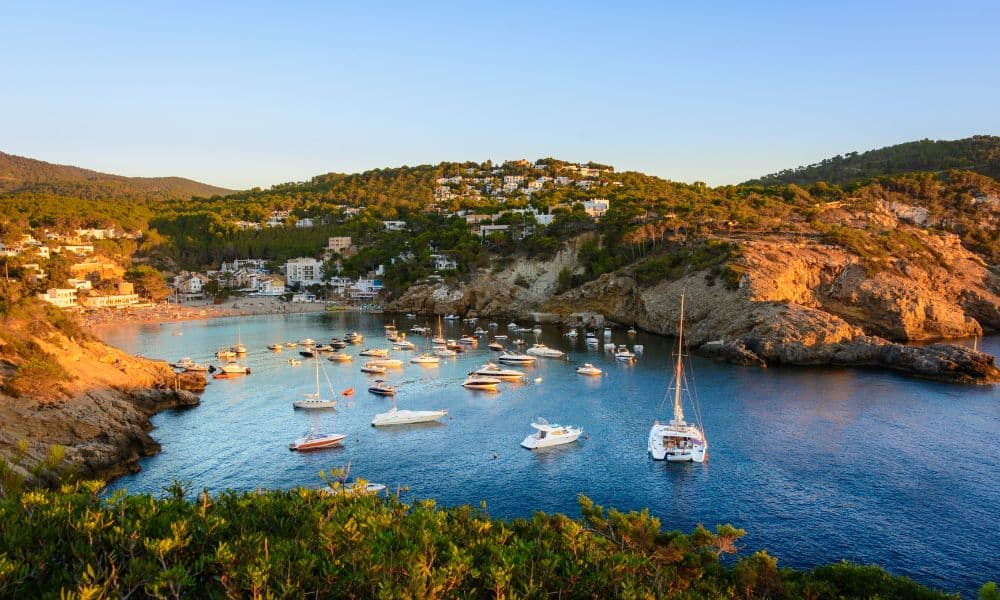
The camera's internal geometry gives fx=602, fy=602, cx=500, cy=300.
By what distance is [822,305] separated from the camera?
6281 cm

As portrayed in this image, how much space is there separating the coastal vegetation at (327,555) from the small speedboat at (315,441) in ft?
56.4

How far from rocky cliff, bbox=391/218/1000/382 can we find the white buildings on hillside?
47.3 metres

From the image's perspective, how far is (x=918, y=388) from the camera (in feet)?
135

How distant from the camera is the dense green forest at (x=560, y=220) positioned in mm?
77625

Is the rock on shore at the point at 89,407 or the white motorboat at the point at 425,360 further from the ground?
the rock on shore at the point at 89,407

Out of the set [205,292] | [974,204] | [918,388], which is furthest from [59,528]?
[974,204]

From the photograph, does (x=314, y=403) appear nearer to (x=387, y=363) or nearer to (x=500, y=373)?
(x=387, y=363)

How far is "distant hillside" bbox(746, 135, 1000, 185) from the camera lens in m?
111

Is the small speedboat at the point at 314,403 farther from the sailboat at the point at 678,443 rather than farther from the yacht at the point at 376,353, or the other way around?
the sailboat at the point at 678,443

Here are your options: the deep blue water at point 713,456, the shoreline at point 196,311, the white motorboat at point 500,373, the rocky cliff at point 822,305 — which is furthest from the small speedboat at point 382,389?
the shoreline at point 196,311

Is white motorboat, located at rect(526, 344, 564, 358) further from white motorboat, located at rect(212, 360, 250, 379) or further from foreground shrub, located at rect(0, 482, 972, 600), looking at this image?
foreground shrub, located at rect(0, 482, 972, 600)

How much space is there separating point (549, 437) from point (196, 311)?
244ft

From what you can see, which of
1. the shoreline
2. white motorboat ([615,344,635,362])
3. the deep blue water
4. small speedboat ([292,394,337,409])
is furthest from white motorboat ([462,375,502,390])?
the shoreline

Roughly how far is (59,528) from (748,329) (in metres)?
53.2
